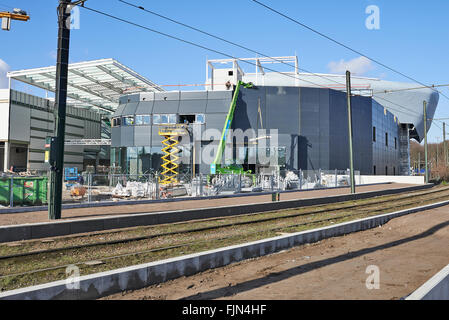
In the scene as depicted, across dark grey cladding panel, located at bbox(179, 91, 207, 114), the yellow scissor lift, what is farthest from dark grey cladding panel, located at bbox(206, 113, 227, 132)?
the yellow scissor lift

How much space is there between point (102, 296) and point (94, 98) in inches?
2231

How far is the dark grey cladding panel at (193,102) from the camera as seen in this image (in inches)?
1794

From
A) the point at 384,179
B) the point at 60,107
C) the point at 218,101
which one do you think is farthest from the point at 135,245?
the point at 384,179

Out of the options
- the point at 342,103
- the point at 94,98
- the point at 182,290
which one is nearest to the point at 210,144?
the point at 342,103

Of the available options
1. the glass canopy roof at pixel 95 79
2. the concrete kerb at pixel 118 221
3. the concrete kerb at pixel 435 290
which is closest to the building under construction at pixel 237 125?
the glass canopy roof at pixel 95 79

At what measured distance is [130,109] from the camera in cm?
4759

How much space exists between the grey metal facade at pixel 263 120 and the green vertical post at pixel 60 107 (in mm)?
30805

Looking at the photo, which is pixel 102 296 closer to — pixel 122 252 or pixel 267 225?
pixel 122 252

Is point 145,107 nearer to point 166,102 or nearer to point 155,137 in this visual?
Result: point 166,102

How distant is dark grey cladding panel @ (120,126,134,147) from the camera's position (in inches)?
1841

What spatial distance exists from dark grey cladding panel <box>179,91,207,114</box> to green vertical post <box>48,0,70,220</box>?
3195cm

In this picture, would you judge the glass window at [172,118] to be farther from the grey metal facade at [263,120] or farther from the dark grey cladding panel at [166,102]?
the dark grey cladding panel at [166,102]

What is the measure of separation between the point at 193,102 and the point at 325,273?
40306 millimetres
